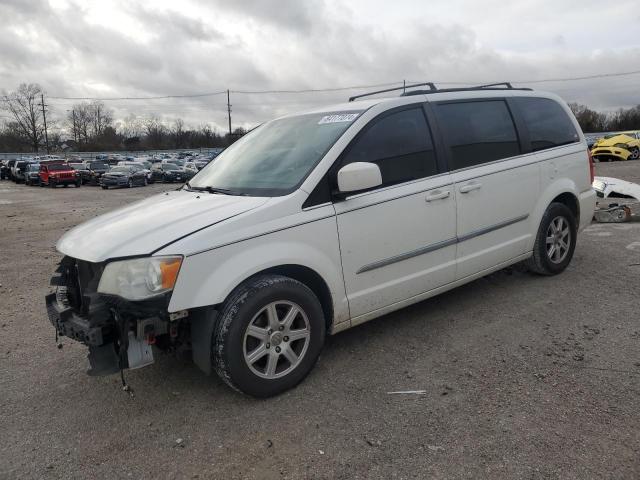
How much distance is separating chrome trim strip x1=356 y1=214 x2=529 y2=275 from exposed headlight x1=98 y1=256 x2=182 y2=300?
1.27m

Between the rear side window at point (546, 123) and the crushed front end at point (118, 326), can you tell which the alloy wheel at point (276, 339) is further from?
the rear side window at point (546, 123)

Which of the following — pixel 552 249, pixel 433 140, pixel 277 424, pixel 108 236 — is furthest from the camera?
pixel 552 249

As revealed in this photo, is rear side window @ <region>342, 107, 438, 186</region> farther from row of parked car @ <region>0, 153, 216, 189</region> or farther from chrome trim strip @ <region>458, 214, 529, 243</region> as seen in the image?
row of parked car @ <region>0, 153, 216, 189</region>

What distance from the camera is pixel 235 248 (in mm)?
2910

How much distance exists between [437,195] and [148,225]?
6.80 feet

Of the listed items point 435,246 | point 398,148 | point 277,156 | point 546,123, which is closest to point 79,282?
point 277,156

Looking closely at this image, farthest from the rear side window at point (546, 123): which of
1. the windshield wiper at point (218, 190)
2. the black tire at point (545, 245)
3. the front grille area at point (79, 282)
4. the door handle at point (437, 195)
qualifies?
the front grille area at point (79, 282)

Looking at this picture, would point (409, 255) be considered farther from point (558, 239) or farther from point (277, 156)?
point (558, 239)

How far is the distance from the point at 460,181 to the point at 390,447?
2194 millimetres

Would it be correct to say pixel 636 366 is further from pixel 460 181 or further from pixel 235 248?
pixel 235 248

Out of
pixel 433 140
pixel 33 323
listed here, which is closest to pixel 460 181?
pixel 433 140

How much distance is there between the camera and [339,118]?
147 inches

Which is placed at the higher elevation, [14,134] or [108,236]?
[14,134]

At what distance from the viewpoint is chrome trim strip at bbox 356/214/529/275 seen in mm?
3523
